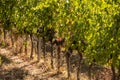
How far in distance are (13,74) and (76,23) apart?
5999mm

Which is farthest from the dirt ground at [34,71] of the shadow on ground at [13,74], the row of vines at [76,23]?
the row of vines at [76,23]

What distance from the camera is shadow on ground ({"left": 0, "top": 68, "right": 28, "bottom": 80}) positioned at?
60.3ft

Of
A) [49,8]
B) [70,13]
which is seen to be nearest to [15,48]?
[49,8]

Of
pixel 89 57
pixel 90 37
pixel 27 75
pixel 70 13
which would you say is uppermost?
pixel 70 13

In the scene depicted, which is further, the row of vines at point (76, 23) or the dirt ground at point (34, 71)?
the dirt ground at point (34, 71)

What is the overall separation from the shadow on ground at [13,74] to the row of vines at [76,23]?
214 centimetres

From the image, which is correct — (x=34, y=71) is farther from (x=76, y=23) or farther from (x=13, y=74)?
(x=76, y=23)

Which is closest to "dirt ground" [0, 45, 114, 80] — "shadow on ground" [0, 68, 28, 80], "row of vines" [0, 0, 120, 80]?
"shadow on ground" [0, 68, 28, 80]

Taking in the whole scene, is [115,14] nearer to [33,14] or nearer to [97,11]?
[97,11]

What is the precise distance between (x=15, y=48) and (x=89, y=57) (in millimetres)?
10138

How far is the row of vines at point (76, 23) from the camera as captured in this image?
44.2ft

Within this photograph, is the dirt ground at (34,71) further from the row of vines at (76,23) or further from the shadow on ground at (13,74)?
the row of vines at (76,23)

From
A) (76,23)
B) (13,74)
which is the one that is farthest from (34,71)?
(76,23)

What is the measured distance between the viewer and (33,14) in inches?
744
